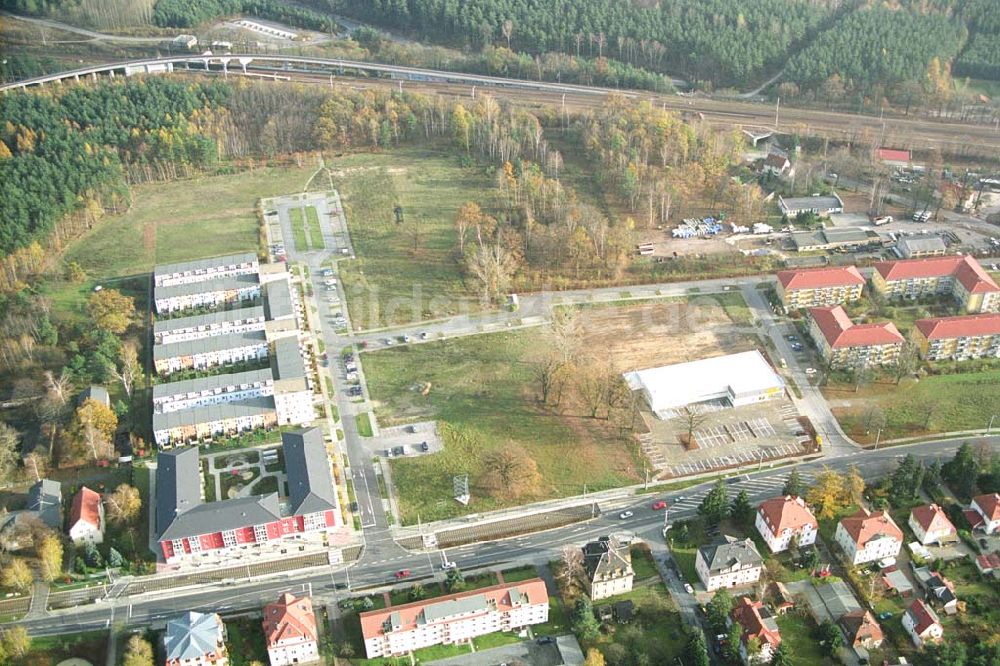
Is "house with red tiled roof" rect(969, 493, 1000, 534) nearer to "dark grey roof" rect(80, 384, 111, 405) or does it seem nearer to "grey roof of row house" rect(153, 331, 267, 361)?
"grey roof of row house" rect(153, 331, 267, 361)

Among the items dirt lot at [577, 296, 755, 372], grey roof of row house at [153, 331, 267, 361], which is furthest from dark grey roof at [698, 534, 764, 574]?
grey roof of row house at [153, 331, 267, 361]

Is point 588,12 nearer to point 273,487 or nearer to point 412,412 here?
point 412,412

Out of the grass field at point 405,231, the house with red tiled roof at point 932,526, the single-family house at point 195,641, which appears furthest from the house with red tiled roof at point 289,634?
the house with red tiled roof at point 932,526

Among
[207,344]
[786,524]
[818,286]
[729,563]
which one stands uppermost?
[818,286]

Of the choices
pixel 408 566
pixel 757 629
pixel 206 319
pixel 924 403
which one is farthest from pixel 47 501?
pixel 924 403

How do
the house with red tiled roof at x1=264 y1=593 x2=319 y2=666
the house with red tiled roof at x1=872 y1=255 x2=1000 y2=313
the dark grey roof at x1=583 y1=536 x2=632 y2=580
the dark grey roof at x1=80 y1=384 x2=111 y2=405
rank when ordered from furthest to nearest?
1. the house with red tiled roof at x1=872 y1=255 x2=1000 y2=313
2. the dark grey roof at x1=80 y1=384 x2=111 y2=405
3. the dark grey roof at x1=583 y1=536 x2=632 y2=580
4. the house with red tiled roof at x1=264 y1=593 x2=319 y2=666

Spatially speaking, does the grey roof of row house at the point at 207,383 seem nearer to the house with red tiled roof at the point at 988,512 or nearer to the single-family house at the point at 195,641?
the single-family house at the point at 195,641

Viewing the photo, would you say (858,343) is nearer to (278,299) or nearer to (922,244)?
(922,244)
